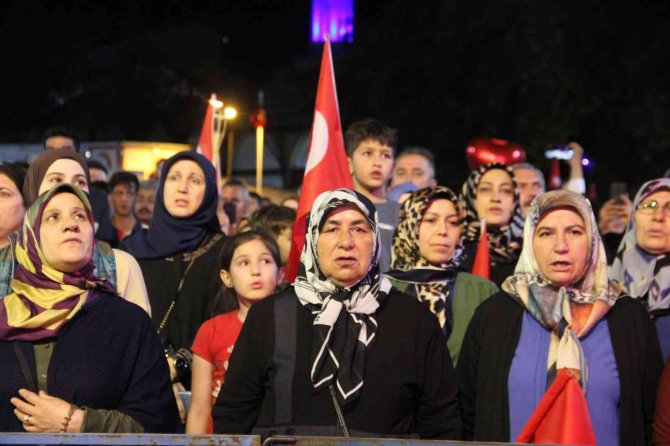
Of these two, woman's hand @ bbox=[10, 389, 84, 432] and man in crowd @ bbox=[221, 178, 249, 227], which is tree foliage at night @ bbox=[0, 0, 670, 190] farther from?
woman's hand @ bbox=[10, 389, 84, 432]

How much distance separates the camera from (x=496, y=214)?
7.57 m

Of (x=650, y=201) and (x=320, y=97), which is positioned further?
(x=320, y=97)

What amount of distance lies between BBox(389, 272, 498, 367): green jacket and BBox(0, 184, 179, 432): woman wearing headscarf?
1727mm

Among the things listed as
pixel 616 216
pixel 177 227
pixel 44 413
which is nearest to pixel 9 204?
pixel 177 227

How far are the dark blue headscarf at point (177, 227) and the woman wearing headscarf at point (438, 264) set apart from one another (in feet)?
4.10

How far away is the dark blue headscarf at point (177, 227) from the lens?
682 cm

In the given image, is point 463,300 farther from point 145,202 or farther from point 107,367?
point 145,202

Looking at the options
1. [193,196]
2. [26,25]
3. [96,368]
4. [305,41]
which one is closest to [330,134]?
[193,196]

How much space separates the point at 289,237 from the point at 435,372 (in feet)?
8.80

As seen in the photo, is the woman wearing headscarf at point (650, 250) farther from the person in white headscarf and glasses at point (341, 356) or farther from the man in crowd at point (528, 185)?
the man in crowd at point (528, 185)

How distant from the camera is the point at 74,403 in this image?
172 inches

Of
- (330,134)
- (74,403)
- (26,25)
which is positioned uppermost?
(26,25)

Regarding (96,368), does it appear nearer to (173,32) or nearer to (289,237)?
(289,237)

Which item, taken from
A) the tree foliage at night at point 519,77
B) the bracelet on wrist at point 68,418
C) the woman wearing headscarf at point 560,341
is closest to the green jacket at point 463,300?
the woman wearing headscarf at point 560,341
